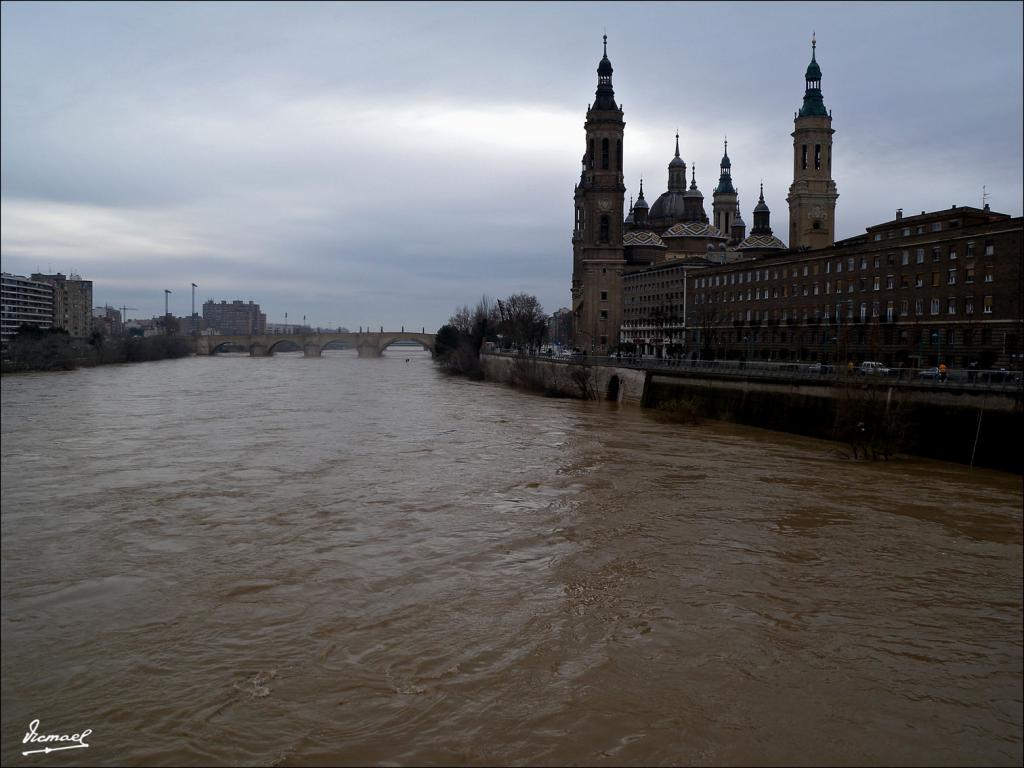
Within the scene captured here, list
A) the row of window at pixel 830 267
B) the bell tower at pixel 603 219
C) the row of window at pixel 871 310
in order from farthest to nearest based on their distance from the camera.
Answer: the bell tower at pixel 603 219 → the row of window at pixel 830 267 → the row of window at pixel 871 310

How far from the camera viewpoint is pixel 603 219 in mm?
71125

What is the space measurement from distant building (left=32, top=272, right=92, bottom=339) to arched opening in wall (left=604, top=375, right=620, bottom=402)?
8822 cm

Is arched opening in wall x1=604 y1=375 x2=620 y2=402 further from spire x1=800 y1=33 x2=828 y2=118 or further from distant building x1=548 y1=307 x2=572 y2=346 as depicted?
distant building x1=548 y1=307 x2=572 y2=346

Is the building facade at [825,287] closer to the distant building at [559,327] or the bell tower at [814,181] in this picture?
the bell tower at [814,181]

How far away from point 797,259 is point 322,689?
Answer: 47.4 meters

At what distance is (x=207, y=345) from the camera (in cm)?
11125

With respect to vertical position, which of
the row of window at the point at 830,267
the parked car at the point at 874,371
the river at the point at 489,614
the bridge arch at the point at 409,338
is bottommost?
the river at the point at 489,614

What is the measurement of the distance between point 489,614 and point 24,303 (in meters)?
113

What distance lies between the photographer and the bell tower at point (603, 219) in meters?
69.8

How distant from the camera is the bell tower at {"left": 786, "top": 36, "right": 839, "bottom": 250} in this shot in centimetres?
7456

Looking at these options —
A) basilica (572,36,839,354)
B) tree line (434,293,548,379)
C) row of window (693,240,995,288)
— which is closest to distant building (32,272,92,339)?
tree line (434,293,548,379)

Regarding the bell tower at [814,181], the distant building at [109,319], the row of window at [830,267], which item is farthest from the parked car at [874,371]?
the distant building at [109,319]

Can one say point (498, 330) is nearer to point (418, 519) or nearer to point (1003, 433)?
point (1003, 433)

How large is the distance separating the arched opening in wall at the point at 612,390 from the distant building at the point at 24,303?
74.8m
